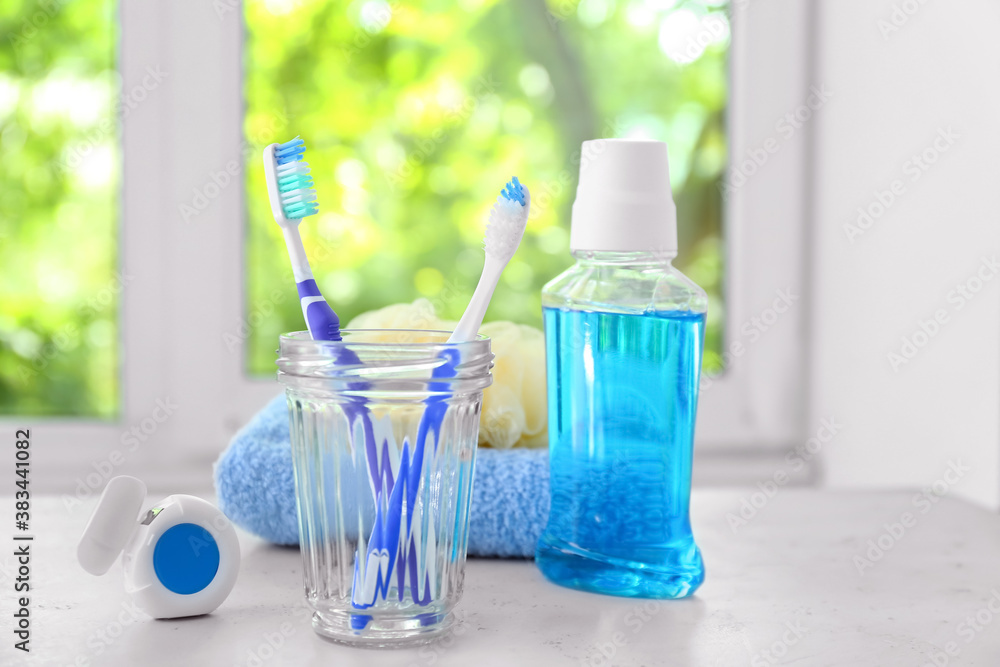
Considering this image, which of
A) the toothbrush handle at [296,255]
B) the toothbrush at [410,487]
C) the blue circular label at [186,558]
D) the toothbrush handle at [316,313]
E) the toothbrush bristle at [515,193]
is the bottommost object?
the blue circular label at [186,558]

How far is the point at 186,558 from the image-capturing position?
1.53ft

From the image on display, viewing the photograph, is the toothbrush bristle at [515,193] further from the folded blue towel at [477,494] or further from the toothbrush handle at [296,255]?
the folded blue towel at [477,494]

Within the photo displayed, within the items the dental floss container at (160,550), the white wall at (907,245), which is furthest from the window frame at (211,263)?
the dental floss container at (160,550)

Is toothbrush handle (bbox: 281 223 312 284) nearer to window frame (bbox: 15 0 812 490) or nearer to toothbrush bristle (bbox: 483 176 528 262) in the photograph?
toothbrush bristle (bbox: 483 176 528 262)

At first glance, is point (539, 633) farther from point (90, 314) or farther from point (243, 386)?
point (90, 314)

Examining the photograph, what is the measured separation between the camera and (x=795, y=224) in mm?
1128

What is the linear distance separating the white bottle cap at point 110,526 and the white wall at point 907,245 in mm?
696

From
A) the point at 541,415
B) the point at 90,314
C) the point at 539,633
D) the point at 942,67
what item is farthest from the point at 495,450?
the point at 90,314

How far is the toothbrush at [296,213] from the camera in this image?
1.41 ft

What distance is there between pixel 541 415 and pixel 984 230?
466 mm

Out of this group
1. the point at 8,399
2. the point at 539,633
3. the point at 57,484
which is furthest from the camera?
the point at 8,399

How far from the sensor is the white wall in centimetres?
83

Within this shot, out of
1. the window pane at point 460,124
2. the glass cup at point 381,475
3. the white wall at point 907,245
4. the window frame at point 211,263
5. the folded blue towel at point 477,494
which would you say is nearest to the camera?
the glass cup at point 381,475

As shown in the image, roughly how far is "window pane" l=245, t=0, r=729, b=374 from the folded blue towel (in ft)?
1.79
